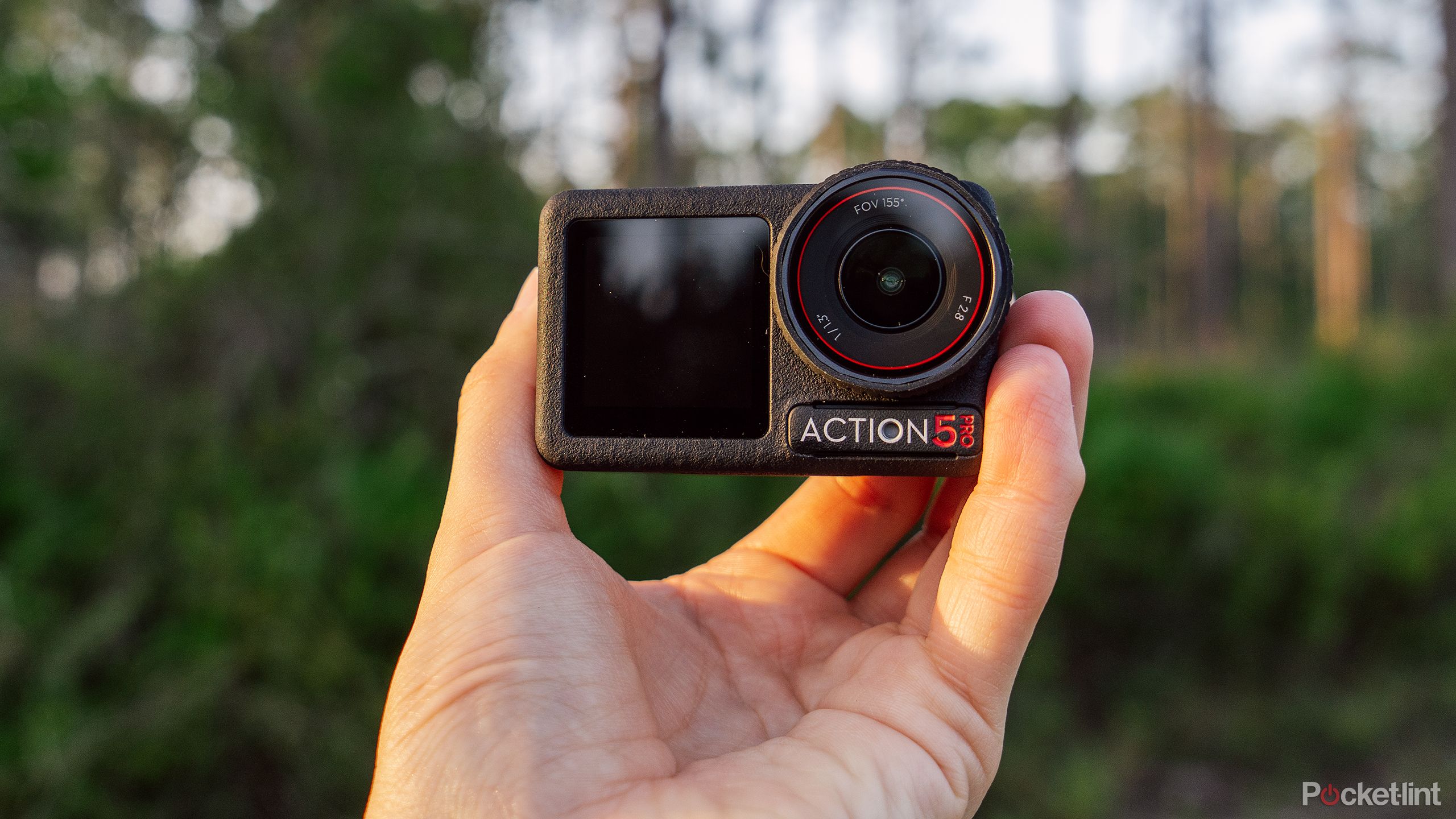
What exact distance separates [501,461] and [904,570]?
0.78m

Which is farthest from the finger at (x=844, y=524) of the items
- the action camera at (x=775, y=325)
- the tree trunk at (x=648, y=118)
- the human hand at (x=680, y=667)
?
the tree trunk at (x=648, y=118)

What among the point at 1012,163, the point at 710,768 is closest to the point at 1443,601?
the point at 710,768

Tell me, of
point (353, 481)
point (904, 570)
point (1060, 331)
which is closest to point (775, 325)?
point (1060, 331)

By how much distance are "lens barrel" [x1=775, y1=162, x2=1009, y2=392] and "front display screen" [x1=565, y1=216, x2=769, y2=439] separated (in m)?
0.10

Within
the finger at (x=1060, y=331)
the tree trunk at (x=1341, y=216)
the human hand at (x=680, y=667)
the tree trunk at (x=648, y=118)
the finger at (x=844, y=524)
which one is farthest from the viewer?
the tree trunk at (x=1341, y=216)

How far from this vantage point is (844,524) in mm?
1749

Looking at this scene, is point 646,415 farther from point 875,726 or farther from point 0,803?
point 0,803

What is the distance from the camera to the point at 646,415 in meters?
1.48

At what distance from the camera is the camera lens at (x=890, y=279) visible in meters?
1.38

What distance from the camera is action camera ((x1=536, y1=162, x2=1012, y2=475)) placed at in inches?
53.4

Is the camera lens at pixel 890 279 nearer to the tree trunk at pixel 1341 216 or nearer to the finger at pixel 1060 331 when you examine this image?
the finger at pixel 1060 331

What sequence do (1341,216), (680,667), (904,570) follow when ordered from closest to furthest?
(680,667), (904,570), (1341,216)

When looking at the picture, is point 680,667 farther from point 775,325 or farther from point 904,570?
point 775,325

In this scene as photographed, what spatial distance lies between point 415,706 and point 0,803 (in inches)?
102
